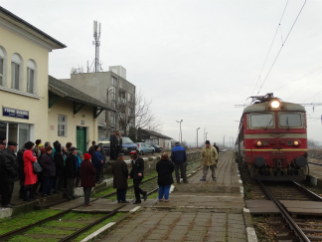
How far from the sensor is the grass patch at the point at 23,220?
6907 mm

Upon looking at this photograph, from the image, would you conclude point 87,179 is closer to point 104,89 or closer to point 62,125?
point 62,125

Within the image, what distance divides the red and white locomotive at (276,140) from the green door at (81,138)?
878 cm

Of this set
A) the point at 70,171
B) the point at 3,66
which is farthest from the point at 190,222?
the point at 3,66

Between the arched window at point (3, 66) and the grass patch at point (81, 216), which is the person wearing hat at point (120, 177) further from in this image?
the arched window at point (3, 66)

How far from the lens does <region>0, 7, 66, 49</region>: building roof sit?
11164 mm

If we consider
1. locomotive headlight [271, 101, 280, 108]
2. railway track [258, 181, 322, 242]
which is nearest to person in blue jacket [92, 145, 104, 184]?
railway track [258, 181, 322, 242]

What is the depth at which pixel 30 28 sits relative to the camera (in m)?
12.5

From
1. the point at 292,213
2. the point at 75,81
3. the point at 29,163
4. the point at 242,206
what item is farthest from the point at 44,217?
the point at 75,81

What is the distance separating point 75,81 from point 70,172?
36.1 meters

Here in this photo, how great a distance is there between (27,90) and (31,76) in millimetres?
694

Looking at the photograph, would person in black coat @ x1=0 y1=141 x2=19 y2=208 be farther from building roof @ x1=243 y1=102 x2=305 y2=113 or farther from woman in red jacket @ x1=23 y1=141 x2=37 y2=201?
building roof @ x1=243 y1=102 x2=305 y2=113

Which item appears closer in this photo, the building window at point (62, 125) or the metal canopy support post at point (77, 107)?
the building window at point (62, 125)

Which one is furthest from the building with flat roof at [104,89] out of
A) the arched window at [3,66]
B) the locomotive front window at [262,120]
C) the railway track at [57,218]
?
the railway track at [57,218]

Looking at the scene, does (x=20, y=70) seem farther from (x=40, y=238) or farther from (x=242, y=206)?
(x=242, y=206)
